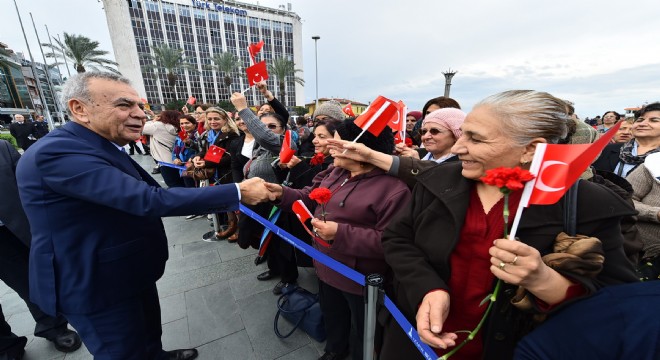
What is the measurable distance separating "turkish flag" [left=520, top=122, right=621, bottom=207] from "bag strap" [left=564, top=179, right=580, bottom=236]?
0.24m

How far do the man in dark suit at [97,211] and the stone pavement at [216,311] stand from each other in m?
0.92

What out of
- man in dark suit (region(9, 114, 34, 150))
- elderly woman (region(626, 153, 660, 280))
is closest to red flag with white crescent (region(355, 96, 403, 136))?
elderly woman (region(626, 153, 660, 280))

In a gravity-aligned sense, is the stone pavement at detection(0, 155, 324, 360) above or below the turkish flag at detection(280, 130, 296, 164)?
below

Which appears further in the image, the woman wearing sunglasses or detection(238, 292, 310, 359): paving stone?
detection(238, 292, 310, 359): paving stone

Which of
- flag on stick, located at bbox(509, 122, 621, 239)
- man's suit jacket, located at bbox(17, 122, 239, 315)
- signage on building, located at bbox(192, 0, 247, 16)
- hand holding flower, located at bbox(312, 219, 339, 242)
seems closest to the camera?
flag on stick, located at bbox(509, 122, 621, 239)

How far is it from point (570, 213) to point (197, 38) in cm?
6549

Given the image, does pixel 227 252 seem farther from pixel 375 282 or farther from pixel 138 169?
pixel 375 282

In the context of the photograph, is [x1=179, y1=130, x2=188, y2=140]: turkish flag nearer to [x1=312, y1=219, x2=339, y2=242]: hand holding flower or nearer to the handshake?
the handshake


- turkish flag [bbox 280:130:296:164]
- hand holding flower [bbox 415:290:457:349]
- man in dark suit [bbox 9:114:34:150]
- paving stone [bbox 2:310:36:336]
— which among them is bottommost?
paving stone [bbox 2:310:36:336]

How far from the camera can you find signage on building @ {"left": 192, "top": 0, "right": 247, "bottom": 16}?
52634 mm

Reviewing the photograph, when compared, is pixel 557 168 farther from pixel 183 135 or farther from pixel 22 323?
pixel 183 135

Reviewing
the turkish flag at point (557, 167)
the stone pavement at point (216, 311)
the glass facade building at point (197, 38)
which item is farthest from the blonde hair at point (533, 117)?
the glass facade building at point (197, 38)

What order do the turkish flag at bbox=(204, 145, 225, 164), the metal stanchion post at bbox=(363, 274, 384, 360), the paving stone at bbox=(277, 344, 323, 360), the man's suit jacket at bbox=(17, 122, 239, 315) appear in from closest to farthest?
1. the man's suit jacket at bbox=(17, 122, 239, 315)
2. the metal stanchion post at bbox=(363, 274, 384, 360)
3. the paving stone at bbox=(277, 344, 323, 360)
4. the turkish flag at bbox=(204, 145, 225, 164)

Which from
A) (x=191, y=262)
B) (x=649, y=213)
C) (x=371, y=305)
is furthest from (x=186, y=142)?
(x=649, y=213)
